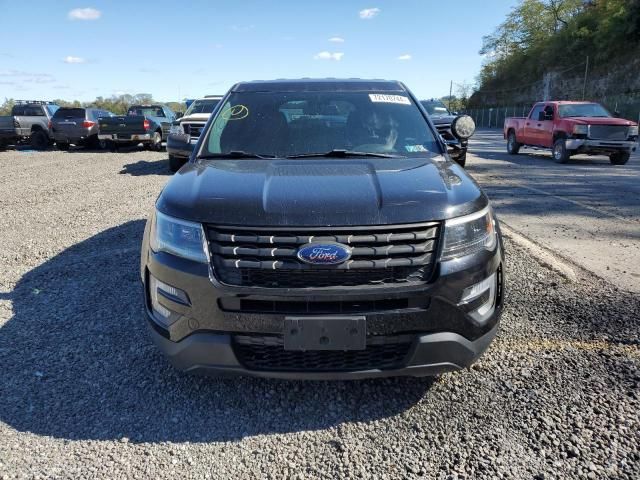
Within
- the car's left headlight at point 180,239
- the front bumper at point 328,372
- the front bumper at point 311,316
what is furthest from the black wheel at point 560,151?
the car's left headlight at point 180,239

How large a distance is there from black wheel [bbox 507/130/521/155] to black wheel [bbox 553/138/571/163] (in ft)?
10.1

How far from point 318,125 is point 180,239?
162 centimetres

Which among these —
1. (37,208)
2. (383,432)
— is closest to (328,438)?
(383,432)

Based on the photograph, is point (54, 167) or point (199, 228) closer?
point (199, 228)

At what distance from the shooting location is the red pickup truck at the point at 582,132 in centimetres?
1424

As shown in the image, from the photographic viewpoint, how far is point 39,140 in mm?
21281

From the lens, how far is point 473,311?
2.54 metres

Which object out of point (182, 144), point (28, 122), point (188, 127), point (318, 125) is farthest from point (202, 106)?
point (318, 125)

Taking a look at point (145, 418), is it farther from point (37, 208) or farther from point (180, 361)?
point (37, 208)

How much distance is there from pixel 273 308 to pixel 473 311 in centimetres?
100

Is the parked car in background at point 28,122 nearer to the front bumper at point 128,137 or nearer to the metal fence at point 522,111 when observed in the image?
the front bumper at point 128,137

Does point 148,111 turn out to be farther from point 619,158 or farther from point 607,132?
point 619,158

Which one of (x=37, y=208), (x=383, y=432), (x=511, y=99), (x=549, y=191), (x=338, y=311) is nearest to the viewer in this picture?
(x=338, y=311)

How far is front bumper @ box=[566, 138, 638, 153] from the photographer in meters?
14.2
